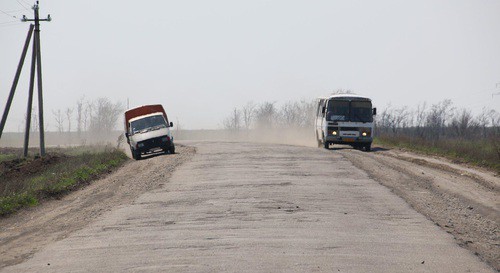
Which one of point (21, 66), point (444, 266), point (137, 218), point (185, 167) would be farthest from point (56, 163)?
point (444, 266)

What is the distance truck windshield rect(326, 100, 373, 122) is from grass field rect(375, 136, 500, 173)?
3743 mm

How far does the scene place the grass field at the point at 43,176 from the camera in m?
17.8

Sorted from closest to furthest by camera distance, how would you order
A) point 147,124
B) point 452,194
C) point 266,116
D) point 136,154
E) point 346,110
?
point 452,194 < point 136,154 < point 147,124 < point 346,110 < point 266,116

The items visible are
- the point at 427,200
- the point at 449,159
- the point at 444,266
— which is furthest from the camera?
the point at 449,159

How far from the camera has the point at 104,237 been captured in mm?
11078

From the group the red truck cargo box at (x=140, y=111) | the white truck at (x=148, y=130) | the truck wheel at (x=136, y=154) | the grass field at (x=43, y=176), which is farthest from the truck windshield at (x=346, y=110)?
the grass field at (x=43, y=176)

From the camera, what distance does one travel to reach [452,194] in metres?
17.6

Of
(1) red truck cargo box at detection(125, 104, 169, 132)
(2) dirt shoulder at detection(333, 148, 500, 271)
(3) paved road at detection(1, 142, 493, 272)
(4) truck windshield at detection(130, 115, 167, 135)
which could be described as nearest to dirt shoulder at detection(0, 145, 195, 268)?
(3) paved road at detection(1, 142, 493, 272)

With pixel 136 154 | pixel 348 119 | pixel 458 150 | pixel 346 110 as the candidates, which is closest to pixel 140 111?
pixel 136 154

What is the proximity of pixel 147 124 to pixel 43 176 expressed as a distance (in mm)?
7393

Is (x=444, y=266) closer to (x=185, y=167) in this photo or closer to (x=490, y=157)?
(x=185, y=167)

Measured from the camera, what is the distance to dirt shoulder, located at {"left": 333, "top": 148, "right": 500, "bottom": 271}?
11094 mm

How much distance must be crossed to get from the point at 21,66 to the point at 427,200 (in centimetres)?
2764

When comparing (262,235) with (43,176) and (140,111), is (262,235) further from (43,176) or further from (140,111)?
(140,111)
